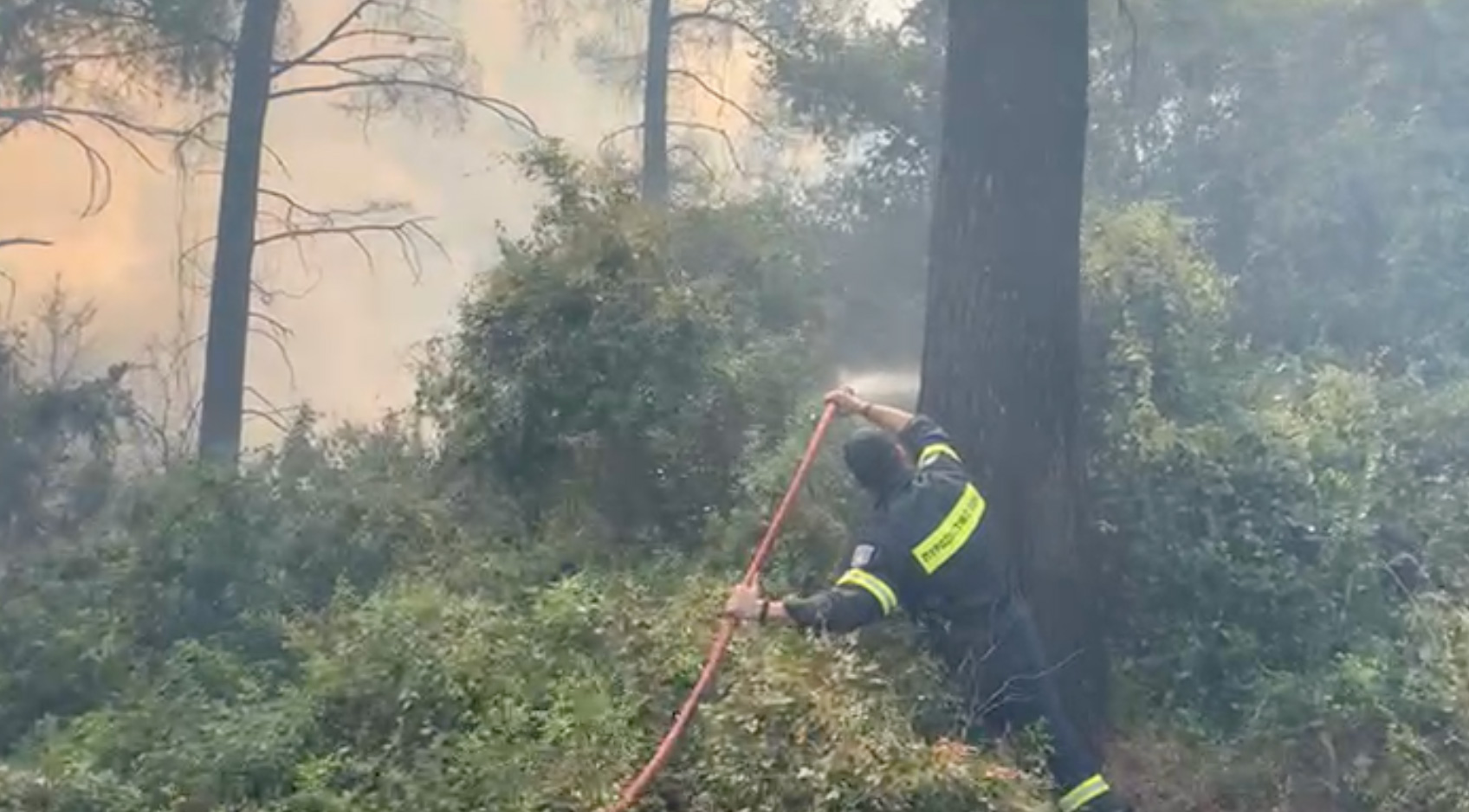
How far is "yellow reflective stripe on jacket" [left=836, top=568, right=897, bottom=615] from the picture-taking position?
5996 mm

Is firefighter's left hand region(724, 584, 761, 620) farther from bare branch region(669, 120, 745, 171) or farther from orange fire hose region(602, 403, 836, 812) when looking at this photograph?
bare branch region(669, 120, 745, 171)

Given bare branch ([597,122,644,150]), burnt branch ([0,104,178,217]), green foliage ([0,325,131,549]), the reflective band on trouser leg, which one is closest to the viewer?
the reflective band on trouser leg

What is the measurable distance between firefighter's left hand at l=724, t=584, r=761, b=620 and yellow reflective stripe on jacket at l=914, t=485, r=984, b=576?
704 millimetres

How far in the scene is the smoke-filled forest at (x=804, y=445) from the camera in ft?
20.2

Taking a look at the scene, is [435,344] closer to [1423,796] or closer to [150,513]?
[150,513]

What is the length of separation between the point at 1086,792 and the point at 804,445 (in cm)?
240

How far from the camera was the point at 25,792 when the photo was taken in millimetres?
6102

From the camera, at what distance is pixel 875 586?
19.7ft

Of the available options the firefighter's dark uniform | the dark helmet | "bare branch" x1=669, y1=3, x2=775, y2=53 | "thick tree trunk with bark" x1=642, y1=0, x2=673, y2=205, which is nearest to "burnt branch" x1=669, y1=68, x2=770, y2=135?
"thick tree trunk with bark" x1=642, y1=0, x2=673, y2=205

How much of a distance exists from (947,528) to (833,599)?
629 millimetres

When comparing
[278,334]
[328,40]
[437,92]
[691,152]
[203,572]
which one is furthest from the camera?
[691,152]

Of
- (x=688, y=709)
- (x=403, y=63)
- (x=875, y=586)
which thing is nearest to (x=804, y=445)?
(x=875, y=586)

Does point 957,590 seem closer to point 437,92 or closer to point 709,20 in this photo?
point 437,92

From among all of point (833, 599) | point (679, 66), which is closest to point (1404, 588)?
point (833, 599)
